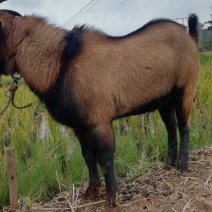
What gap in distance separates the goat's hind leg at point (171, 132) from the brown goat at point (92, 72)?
0.46 metres

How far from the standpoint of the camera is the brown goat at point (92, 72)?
304cm

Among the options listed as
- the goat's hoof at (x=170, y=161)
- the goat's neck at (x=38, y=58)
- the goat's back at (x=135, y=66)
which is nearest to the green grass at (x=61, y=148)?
the goat's hoof at (x=170, y=161)

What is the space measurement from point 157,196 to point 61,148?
129cm

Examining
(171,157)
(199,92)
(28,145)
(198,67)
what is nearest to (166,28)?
(198,67)

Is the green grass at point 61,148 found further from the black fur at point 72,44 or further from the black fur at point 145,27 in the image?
the black fur at point 145,27

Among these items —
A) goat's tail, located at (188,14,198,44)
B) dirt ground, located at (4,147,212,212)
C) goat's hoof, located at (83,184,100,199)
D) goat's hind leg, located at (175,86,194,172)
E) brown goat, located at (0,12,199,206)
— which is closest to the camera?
brown goat, located at (0,12,199,206)

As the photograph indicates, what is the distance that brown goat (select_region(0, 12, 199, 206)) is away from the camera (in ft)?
9.97

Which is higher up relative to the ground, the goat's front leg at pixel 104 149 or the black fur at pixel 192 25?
the black fur at pixel 192 25

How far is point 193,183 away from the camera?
3.58 meters

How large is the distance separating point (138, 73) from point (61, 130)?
5.14ft

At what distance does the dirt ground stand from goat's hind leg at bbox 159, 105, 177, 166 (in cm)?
19

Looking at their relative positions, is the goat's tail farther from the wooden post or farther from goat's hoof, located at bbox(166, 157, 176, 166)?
the wooden post

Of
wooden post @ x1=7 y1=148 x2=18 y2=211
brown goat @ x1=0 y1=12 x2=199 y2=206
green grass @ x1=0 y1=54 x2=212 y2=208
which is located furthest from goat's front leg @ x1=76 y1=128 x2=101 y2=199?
wooden post @ x1=7 y1=148 x2=18 y2=211

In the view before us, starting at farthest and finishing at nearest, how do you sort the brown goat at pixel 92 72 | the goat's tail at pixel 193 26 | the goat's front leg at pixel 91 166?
1. the goat's tail at pixel 193 26
2. the goat's front leg at pixel 91 166
3. the brown goat at pixel 92 72
